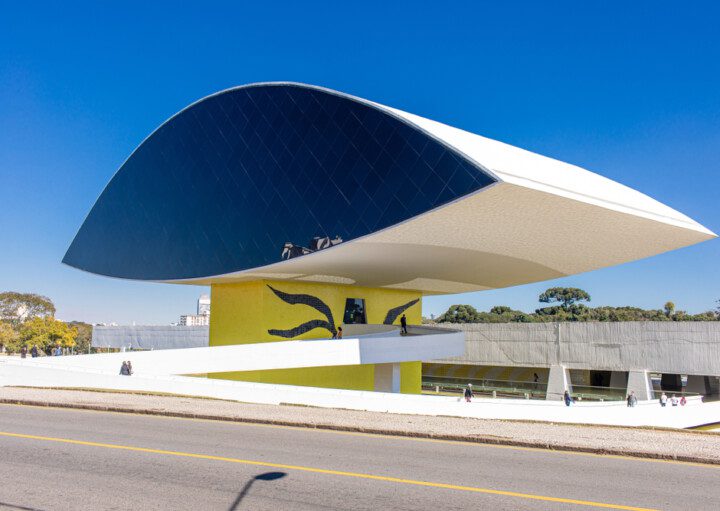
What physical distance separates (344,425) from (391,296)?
31.6 meters

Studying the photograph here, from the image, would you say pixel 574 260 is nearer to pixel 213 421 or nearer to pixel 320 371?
pixel 320 371

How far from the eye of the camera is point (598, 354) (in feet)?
172

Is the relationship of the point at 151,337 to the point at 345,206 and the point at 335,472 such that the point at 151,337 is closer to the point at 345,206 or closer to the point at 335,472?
the point at 345,206

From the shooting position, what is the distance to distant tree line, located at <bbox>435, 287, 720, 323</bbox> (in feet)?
329

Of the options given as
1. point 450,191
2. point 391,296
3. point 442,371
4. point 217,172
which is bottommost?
point 442,371

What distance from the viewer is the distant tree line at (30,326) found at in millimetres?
71625

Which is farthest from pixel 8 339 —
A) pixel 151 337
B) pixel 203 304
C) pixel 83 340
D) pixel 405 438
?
pixel 203 304

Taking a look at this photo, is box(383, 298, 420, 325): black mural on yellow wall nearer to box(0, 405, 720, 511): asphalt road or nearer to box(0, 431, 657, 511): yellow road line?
box(0, 405, 720, 511): asphalt road

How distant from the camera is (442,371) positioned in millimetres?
69875

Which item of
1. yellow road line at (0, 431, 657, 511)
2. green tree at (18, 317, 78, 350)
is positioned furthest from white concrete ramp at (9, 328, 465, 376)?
green tree at (18, 317, 78, 350)

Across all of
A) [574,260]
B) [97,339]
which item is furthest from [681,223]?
[97,339]

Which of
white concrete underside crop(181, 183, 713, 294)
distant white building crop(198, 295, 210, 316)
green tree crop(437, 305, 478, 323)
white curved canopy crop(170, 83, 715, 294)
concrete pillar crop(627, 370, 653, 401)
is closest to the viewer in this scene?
white curved canopy crop(170, 83, 715, 294)

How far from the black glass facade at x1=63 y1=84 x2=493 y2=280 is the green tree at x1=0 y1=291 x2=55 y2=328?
54715 millimetres

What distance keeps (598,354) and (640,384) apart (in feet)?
13.7
